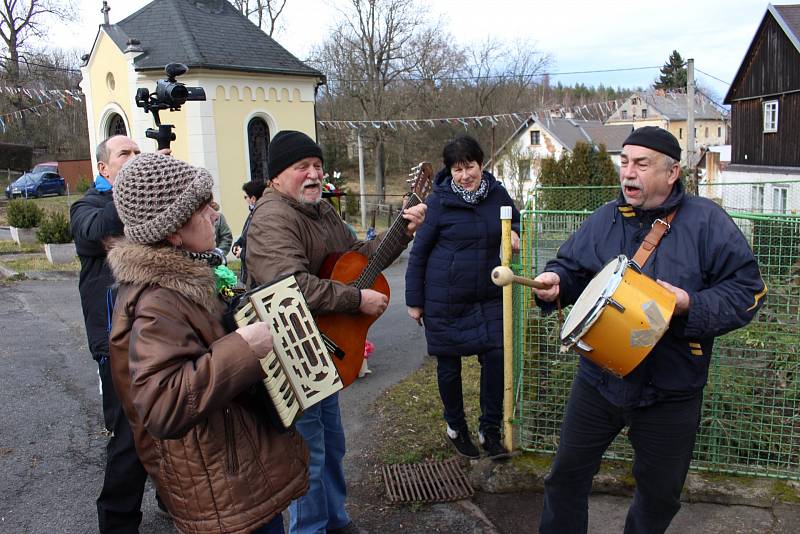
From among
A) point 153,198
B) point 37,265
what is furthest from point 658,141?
point 37,265

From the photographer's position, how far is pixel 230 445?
77.2 inches

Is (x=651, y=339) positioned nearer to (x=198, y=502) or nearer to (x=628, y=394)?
(x=628, y=394)

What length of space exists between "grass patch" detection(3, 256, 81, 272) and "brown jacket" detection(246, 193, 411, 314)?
10973mm

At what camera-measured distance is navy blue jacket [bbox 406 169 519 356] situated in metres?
3.74

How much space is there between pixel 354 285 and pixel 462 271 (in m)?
0.83

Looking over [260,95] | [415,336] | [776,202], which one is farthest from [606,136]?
[415,336]

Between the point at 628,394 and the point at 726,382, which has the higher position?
the point at 628,394

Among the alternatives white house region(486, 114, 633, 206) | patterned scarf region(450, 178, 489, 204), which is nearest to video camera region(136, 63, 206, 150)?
patterned scarf region(450, 178, 489, 204)

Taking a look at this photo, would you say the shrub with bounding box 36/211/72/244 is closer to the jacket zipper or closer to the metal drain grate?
the metal drain grate

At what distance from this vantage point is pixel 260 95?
584 inches

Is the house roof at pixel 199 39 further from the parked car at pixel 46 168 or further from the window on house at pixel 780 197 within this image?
the parked car at pixel 46 168

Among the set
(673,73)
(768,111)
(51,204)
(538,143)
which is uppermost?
(673,73)

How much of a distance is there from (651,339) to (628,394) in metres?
0.34

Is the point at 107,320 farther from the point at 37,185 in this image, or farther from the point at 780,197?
the point at 37,185
